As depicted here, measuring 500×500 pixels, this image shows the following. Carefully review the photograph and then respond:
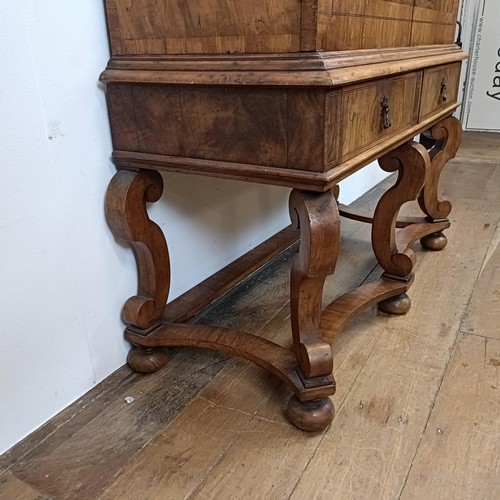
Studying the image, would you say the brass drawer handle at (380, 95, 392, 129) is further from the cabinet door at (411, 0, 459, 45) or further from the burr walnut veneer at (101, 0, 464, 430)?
the cabinet door at (411, 0, 459, 45)

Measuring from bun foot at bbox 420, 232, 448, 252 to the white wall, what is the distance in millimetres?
951

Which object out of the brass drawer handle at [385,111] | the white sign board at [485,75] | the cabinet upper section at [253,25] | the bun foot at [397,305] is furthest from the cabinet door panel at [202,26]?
the white sign board at [485,75]

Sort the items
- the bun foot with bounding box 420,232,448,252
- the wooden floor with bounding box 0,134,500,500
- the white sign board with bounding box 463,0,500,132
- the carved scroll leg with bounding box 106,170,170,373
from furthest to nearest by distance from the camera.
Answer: the white sign board with bounding box 463,0,500,132 → the bun foot with bounding box 420,232,448,252 → the carved scroll leg with bounding box 106,170,170,373 → the wooden floor with bounding box 0,134,500,500

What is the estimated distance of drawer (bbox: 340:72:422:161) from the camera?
0.72m

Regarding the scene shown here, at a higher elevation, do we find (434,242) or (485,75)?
(485,75)

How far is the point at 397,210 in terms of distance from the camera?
3.89 feet

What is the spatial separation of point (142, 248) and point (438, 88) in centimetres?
75

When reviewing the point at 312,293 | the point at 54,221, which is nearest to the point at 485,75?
the point at 312,293

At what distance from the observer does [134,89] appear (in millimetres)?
825

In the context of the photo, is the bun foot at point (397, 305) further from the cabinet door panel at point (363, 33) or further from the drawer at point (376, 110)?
the cabinet door panel at point (363, 33)

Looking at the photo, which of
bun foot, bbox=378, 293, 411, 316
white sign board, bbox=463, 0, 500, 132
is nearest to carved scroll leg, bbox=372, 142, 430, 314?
bun foot, bbox=378, 293, 411, 316

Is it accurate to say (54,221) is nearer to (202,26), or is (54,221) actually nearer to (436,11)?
(202,26)

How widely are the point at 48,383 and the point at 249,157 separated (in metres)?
0.52

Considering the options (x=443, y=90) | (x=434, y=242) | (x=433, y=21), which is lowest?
(x=434, y=242)
